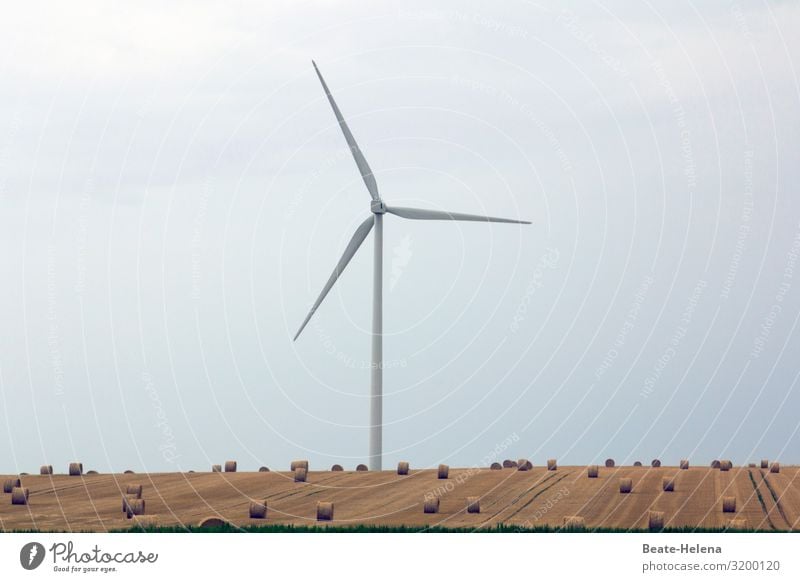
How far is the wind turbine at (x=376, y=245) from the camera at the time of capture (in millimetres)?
61594

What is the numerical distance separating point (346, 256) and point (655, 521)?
1068 inches

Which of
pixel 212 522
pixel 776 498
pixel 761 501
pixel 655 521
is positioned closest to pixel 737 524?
pixel 655 521

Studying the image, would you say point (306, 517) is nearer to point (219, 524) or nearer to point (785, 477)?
point (219, 524)

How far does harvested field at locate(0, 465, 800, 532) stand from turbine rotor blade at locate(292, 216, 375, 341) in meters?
8.01

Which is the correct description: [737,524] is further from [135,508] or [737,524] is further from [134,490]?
[134,490]

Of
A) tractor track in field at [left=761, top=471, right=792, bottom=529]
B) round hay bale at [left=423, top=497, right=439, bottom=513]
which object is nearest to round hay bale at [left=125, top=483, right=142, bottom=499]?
round hay bale at [left=423, top=497, right=439, bottom=513]

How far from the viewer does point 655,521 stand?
121 feet

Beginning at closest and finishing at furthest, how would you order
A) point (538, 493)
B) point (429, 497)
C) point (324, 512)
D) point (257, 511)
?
point (324, 512) < point (257, 511) < point (429, 497) < point (538, 493)

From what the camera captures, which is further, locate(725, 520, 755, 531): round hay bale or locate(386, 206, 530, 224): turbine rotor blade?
locate(386, 206, 530, 224): turbine rotor blade

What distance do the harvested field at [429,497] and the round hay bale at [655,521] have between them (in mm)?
615

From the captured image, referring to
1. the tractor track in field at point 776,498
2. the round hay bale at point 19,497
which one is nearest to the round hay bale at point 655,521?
the tractor track in field at point 776,498

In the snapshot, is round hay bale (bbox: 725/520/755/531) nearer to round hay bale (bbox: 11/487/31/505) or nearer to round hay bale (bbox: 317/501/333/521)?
round hay bale (bbox: 317/501/333/521)

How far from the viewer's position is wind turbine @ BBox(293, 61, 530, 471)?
6159 centimetres
